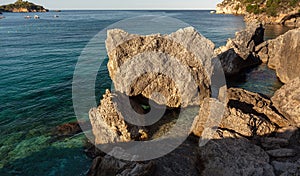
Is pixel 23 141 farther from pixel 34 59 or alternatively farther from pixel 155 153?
pixel 34 59

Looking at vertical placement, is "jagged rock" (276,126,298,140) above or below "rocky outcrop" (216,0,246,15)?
below

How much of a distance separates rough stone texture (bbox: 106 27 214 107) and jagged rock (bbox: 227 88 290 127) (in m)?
3.08

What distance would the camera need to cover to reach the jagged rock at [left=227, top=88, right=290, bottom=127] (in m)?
13.9

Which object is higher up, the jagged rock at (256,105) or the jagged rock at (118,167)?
the jagged rock at (256,105)

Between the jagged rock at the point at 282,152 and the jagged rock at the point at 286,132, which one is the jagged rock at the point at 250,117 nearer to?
the jagged rock at the point at 286,132

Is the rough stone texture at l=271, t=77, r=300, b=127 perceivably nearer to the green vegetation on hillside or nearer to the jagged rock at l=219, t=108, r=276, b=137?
the jagged rock at l=219, t=108, r=276, b=137

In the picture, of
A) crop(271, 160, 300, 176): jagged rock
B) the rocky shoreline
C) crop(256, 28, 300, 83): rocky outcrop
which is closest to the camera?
crop(271, 160, 300, 176): jagged rock

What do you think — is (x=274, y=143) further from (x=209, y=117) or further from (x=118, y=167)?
(x=118, y=167)

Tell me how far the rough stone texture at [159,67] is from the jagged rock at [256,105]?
10.1 ft

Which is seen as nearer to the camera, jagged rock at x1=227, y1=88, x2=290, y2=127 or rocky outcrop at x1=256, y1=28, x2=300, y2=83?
jagged rock at x1=227, y1=88, x2=290, y2=127

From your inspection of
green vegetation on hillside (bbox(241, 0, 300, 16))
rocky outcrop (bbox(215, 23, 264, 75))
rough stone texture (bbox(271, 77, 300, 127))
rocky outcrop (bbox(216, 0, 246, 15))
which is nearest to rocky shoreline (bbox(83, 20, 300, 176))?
rough stone texture (bbox(271, 77, 300, 127))

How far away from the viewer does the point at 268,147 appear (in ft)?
37.4

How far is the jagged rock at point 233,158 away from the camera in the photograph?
980cm

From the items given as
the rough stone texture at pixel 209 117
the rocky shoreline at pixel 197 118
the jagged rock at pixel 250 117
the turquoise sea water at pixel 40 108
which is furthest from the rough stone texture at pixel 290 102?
the turquoise sea water at pixel 40 108
